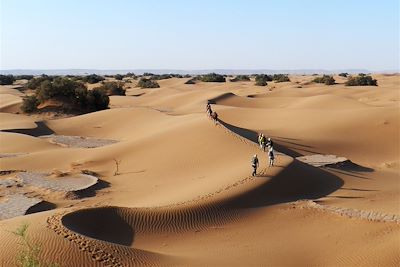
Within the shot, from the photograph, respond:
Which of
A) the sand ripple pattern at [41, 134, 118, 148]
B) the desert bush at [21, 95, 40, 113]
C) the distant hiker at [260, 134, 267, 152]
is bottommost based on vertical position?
the sand ripple pattern at [41, 134, 118, 148]

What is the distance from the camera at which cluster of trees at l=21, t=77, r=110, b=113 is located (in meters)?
37.9

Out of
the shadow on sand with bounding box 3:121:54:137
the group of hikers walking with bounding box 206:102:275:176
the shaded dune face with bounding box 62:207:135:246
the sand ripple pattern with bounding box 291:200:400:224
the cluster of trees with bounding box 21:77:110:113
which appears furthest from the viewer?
the cluster of trees with bounding box 21:77:110:113

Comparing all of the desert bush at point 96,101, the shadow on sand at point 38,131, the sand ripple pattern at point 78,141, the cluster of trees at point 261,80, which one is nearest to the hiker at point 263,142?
the sand ripple pattern at point 78,141

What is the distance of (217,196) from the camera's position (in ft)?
43.8

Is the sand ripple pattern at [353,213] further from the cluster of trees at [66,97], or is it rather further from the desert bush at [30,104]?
the desert bush at [30,104]

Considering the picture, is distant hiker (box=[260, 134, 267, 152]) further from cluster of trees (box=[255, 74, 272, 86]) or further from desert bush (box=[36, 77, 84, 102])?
cluster of trees (box=[255, 74, 272, 86])

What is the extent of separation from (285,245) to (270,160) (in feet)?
18.7

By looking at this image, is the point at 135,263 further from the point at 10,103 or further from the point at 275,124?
the point at 10,103

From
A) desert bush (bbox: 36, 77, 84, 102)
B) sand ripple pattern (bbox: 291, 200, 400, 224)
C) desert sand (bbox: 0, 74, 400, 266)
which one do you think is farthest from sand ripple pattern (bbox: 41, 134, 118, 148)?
sand ripple pattern (bbox: 291, 200, 400, 224)

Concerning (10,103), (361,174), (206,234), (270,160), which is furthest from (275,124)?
(10,103)

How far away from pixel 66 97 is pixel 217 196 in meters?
29.0

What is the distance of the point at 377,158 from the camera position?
22328mm

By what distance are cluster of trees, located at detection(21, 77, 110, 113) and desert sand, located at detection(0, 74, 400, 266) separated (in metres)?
8.33

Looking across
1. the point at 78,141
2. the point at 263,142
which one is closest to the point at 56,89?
the point at 78,141
